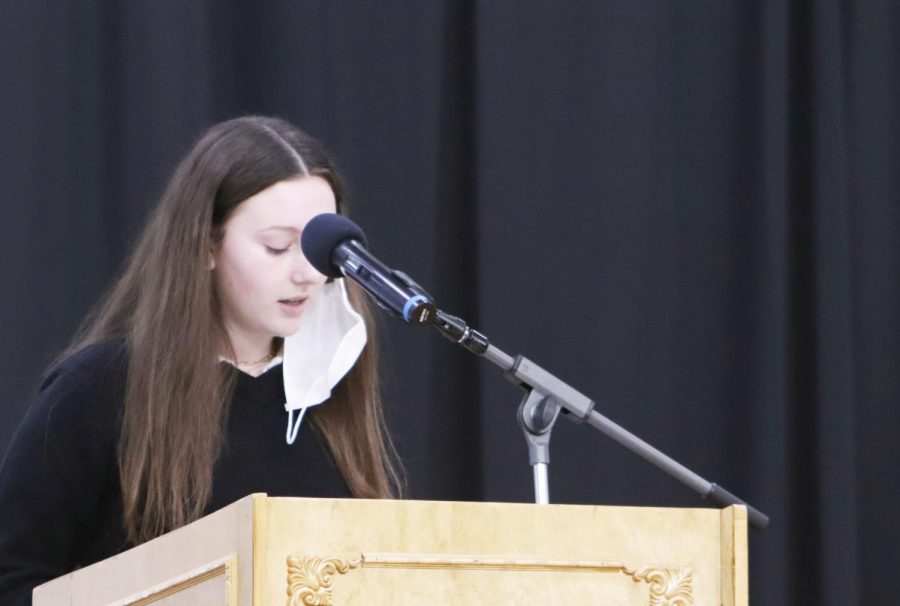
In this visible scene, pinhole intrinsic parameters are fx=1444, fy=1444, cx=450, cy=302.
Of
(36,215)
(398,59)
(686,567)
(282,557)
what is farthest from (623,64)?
(282,557)

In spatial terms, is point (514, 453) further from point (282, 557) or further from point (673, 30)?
point (282, 557)

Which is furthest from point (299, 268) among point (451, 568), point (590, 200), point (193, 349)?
point (590, 200)

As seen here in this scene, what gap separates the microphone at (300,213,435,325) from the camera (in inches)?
56.7

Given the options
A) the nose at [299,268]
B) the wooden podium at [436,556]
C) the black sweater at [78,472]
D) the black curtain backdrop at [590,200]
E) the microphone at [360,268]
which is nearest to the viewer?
the wooden podium at [436,556]

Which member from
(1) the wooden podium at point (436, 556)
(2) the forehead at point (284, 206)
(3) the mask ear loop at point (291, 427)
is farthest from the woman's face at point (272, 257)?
(1) the wooden podium at point (436, 556)

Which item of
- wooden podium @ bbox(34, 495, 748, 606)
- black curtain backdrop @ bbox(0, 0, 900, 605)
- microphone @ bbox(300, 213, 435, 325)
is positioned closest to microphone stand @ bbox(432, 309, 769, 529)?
microphone @ bbox(300, 213, 435, 325)

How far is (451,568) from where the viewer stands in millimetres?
1210

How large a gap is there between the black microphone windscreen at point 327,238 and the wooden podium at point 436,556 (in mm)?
419

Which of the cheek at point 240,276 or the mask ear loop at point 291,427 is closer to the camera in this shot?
the cheek at point 240,276

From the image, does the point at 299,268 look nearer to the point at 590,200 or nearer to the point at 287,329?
the point at 287,329

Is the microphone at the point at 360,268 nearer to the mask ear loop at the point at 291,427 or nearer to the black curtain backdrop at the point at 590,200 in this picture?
the mask ear loop at the point at 291,427

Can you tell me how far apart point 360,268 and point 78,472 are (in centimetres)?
53

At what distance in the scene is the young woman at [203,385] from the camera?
181cm

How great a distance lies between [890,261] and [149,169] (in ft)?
4.82
